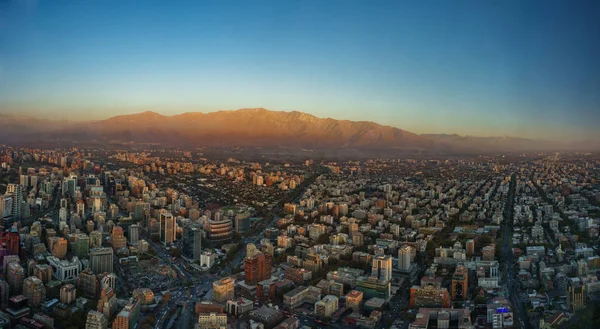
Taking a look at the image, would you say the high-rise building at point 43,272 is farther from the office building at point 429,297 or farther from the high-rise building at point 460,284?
the high-rise building at point 460,284

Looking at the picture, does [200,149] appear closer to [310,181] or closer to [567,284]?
[310,181]

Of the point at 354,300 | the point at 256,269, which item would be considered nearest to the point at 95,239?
the point at 256,269

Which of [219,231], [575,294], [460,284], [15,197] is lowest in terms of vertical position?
[219,231]

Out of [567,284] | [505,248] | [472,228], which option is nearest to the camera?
[567,284]

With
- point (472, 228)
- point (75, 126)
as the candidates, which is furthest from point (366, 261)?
point (75, 126)

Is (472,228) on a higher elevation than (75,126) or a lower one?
lower

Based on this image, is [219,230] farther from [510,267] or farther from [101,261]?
[510,267]

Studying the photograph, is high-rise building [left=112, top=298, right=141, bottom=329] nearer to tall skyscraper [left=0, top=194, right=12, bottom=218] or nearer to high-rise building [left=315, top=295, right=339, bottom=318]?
high-rise building [left=315, top=295, right=339, bottom=318]
